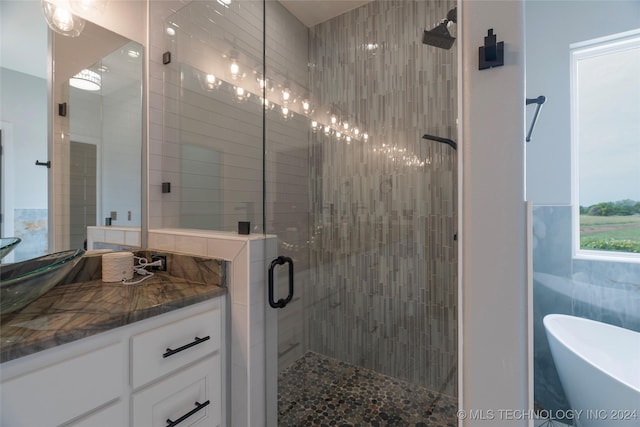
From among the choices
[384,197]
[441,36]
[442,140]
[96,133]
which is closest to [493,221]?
[442,140]

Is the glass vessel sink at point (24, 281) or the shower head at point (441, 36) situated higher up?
the shower head at point (441, 36)

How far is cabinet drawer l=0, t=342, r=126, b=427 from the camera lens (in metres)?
0.67

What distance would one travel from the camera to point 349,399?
1.70m

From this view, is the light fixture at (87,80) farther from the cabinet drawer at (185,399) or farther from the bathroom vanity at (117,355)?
the cabinet drawer at (185,399)

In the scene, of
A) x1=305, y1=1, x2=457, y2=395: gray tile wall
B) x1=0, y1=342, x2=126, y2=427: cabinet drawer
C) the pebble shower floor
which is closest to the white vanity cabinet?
x1=0, y1=342, x2=126, y2=427: cabinet drawer

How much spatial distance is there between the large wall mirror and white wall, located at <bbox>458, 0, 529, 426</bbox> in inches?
68.8

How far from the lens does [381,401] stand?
64.8 inches

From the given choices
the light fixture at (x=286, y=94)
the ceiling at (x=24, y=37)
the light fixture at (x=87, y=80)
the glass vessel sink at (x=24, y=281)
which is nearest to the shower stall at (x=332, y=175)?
the light fixture at (x=286, y=94)

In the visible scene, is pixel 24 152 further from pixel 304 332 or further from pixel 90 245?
pixel 304 332

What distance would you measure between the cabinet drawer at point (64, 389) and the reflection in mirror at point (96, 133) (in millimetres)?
737

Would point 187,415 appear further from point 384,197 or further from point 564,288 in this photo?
point 564,288

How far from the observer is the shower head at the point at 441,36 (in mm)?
1307

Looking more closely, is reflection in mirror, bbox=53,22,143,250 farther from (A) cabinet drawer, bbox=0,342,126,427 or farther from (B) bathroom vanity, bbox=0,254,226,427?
(A) cabinet drawer, bbox=0,342,126,427

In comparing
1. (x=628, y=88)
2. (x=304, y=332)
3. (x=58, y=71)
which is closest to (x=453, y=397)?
(x=304, y=332)
